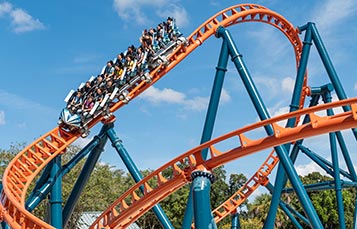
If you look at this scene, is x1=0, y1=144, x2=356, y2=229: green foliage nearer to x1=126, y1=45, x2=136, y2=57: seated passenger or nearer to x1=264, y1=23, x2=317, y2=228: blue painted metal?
x1=126, y1=45, x2=136, y2=57: seated passenger

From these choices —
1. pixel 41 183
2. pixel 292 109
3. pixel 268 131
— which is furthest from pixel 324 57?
pixel 41 183

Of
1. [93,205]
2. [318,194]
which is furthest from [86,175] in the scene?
[318,194]

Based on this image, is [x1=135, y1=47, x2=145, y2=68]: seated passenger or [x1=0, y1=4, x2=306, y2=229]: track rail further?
[x1=135, y1=47, x2=145, y2=68]: seated passenger

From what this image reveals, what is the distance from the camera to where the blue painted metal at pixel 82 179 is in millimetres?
9469

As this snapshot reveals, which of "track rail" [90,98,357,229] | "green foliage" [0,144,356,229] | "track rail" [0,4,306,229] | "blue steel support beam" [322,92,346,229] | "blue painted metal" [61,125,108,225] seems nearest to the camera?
"track rail" [90,98,357,229]

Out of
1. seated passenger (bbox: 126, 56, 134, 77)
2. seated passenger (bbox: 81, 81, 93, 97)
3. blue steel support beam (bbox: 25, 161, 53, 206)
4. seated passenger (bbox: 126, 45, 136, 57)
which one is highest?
seated passenger (bbox: 126, 45, 136, 57)

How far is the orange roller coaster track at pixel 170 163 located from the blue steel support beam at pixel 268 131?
47.4 inches

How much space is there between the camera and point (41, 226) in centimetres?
603

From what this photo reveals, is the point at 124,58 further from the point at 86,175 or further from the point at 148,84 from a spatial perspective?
the point at 86,175

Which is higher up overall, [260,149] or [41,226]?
[260,149]

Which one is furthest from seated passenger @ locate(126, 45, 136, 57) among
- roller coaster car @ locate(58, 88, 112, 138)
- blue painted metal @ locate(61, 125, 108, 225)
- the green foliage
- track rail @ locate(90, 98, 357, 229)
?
the green foliage

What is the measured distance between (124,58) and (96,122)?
164cm

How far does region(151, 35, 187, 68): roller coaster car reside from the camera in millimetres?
9961

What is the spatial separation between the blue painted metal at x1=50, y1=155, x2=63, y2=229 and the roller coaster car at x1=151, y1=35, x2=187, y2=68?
2894mm
